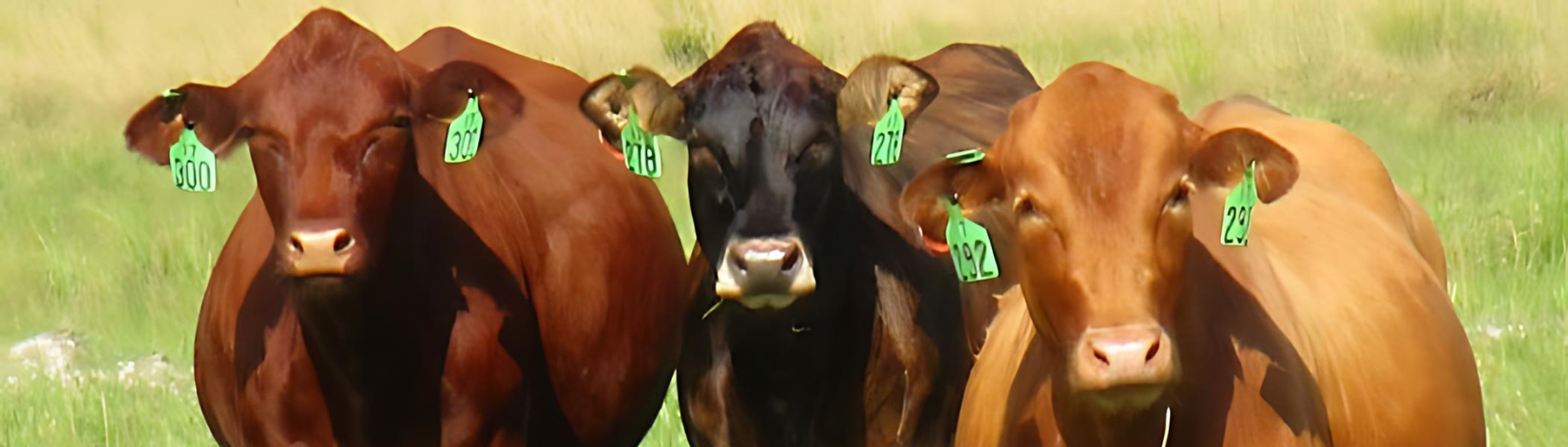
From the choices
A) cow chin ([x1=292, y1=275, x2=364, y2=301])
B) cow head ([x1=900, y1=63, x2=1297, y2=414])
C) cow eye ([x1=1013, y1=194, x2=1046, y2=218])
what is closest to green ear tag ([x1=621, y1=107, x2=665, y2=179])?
cow chin ([x1=292, y1=275, x2=364, y2=301])

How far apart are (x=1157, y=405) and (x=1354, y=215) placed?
163cm

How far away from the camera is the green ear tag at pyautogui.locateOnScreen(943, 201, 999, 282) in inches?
220

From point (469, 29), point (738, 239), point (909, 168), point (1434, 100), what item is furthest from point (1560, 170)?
point (469, 29)

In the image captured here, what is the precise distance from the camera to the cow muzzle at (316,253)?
6.26 meters

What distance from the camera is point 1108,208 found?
198 inches

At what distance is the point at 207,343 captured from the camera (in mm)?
7211

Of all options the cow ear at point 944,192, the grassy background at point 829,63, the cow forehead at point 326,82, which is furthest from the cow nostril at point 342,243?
the grassy background at point 829,63

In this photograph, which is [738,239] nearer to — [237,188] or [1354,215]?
[1354,215]

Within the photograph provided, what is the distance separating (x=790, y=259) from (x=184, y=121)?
1745mm

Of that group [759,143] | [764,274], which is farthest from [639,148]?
[764,274]

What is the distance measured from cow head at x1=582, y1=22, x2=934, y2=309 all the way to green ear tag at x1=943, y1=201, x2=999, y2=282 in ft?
2.54

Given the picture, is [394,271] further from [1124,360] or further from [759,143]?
[1124,360]

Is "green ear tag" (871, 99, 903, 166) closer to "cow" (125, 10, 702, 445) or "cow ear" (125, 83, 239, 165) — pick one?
"cow" (125, 10, 702, 445)

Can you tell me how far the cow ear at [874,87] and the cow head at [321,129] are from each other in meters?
1.09
